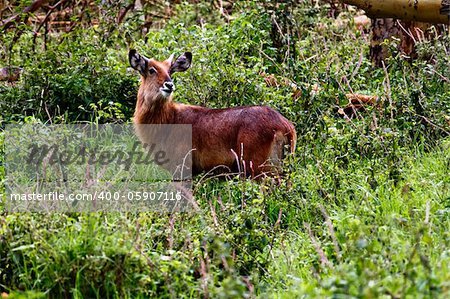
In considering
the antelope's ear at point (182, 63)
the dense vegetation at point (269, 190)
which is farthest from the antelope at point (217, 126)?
the dense vegetation at point (269, 190)

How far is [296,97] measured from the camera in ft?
29.6

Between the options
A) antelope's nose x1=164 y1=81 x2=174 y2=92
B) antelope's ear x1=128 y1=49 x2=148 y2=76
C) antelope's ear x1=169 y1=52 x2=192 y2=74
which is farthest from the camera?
antelope's ear x1=169 y1=52 x2=192 y2=74

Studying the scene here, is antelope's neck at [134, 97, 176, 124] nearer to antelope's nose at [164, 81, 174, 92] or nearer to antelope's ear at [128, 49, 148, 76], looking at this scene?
antelope's nose at [164, 81, 174, 92]

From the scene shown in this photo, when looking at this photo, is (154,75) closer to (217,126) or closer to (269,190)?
(217,126)

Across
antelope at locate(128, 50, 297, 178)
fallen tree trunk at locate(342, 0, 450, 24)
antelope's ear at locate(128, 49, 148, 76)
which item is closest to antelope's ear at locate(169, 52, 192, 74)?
antelope at locate(128, 50, 297, 178)

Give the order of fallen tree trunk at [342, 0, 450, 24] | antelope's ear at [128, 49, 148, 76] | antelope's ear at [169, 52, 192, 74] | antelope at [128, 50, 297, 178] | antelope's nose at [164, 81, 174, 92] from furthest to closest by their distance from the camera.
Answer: antelope's ear at [169, 52, 192, 74], antelope's ear at [128, 49, 148, 76], antelope's nose at [164, 81, 174, 92], fallen tree trunk at [342, 0, 450, 24], antelope at [128, 50, 297, 178]

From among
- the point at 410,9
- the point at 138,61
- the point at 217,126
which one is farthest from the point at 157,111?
the point at 410,9

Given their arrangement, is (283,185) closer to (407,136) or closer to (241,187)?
(241,187)

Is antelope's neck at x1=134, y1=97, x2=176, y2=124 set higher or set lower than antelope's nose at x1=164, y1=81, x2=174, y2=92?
lower

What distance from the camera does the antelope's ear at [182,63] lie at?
8273 mm

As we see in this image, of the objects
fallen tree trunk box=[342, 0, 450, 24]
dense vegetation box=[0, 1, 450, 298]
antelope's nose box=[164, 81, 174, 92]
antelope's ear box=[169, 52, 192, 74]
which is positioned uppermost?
fallen tree trunk box=[342, 0, 450, 24]

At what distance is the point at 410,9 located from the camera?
802 cm

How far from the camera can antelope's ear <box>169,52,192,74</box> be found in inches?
326

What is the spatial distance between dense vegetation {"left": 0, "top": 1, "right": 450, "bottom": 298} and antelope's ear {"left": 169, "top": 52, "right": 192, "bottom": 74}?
0.35m
